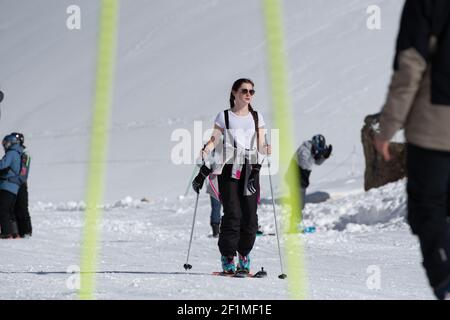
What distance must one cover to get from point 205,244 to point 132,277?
539cm

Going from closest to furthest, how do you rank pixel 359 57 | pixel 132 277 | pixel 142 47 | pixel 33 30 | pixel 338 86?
1. pixel 132 277
2. pixel 338 86
3. pixel 359 57
4. pixel 142 47
5. pixel 33 30

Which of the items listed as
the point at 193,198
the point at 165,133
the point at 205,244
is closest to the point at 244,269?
the point at 205,244

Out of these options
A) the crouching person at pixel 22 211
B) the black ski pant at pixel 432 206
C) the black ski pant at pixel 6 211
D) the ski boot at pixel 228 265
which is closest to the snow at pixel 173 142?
the ski boot at pixel 228 265

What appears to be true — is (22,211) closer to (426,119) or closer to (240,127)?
(240,127)

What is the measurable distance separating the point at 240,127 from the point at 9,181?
6.68m

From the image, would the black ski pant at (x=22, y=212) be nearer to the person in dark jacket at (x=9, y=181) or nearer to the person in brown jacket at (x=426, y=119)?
the person in dark jacket at (x=9, y=181)

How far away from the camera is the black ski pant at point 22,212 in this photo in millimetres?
13688

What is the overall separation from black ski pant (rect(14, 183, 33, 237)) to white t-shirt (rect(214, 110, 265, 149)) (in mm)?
6912

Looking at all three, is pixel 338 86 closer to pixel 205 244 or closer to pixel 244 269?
pixel 205 244

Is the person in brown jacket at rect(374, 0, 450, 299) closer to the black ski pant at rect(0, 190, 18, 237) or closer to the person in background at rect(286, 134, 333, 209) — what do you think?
the black ski pant at rect(0, 190, 18, 237)

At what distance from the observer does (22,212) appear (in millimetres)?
13742

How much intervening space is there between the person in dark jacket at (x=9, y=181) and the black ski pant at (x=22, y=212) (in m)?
0.16
